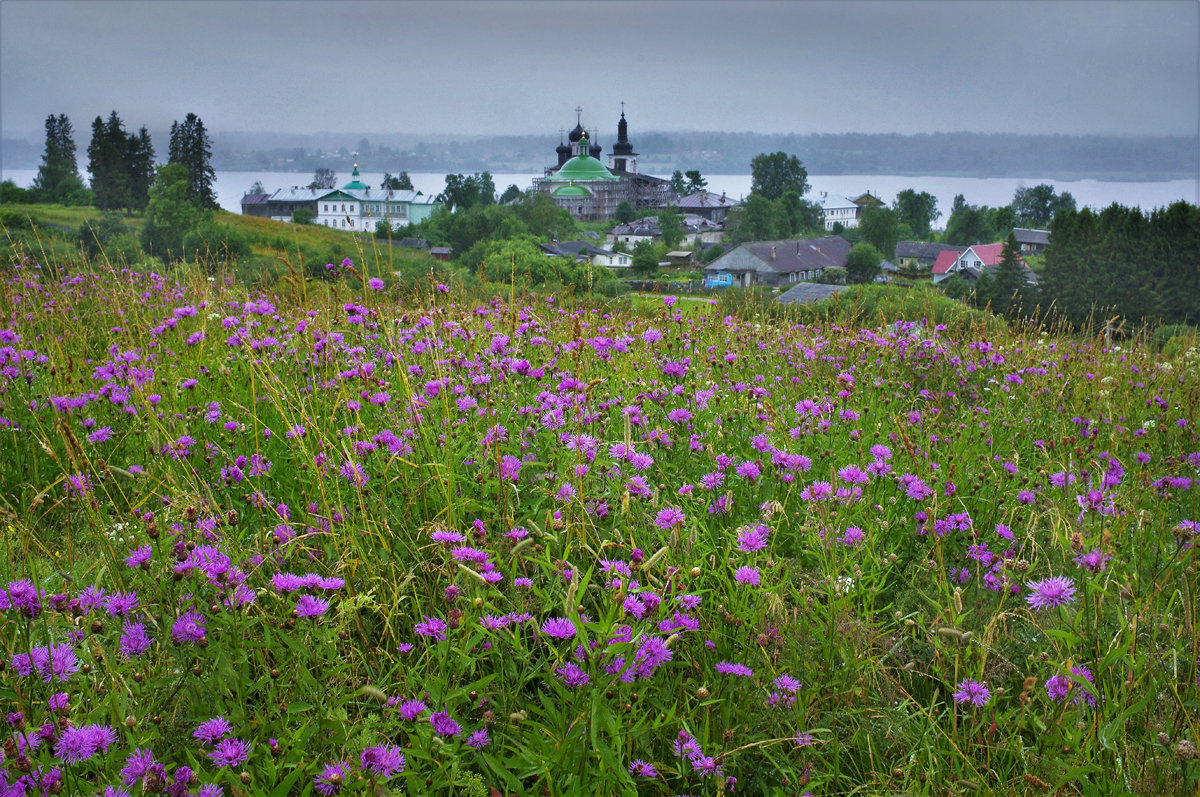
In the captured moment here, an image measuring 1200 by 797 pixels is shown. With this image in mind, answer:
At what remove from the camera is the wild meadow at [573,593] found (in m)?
0.98

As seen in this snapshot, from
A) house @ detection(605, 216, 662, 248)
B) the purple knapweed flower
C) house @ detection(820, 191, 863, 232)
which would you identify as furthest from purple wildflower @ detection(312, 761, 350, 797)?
house @ detection(820, 191, 863, 232)

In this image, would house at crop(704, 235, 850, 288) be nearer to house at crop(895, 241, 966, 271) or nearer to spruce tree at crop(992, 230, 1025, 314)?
house at crop(895, 241, 966, 271)

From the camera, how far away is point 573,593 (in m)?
0.92

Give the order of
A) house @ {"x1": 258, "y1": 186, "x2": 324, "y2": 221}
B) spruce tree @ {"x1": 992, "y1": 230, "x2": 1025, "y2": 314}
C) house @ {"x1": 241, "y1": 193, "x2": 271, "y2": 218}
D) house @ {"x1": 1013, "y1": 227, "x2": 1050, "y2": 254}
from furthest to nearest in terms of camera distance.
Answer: house @ {"x1": 241, "y1": 193, "x2": 271, "y2": 218} → house @ {"x1": 258, "y1": 186, "x2": 324, "y2": 221} → house @ {"x1": 1013, "y1": 227, "x2": 1050, "y2": 254} → spruce tree @ {"x1": 992, "y1": 230, "x2": 1025, "y2": 314}

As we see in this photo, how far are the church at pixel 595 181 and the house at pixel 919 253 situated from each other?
31855 mm

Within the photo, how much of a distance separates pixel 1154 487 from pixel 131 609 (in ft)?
7.40

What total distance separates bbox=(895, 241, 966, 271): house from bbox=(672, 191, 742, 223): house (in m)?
18.3

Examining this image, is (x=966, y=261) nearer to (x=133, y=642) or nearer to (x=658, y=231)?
(x=658, y=231)

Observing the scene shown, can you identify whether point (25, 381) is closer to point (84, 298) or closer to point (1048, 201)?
point (84, 298)

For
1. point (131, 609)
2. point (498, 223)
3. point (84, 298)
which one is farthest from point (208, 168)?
point (131, 609)

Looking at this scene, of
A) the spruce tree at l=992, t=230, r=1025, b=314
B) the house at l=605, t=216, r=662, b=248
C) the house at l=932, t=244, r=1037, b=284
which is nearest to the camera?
the spruce tree at l=992, t=230, r=1025, b=314

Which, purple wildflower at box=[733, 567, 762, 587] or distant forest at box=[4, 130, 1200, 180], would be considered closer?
purple wildflower at box=[733, 567, 762, 587]

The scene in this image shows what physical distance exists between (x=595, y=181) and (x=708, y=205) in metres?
13.5

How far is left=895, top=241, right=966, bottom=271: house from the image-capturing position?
53844mm
